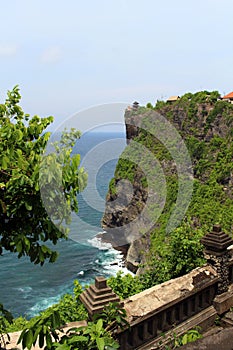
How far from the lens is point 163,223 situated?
41.0 meters

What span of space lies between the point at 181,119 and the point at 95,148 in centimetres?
4587

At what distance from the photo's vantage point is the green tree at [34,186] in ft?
7.52

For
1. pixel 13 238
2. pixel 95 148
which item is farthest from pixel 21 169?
pixel 95 148

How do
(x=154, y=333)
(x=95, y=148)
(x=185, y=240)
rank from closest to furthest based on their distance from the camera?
(x=154, y=333) < (x=95, y=148) < (x=185, y=240)

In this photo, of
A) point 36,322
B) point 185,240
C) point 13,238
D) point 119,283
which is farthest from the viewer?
point 119,283

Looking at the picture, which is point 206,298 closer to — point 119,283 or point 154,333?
point 154,333

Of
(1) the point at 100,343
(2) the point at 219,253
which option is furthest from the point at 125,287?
(1) the point at 100,343

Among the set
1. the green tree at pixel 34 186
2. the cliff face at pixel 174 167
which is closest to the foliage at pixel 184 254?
the green tree at pixel 34 186

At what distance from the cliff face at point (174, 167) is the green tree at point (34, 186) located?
3256 cm

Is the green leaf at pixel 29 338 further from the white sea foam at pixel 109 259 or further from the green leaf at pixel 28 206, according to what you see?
the white sea foam at pixel 109 259

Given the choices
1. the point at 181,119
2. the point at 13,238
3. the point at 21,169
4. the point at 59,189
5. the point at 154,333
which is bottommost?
the point at 154,333

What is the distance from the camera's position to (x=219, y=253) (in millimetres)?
5414

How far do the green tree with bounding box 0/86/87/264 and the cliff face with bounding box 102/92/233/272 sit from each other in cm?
3256

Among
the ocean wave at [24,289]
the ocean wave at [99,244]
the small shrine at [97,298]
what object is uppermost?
the small shrine at [97,298]
